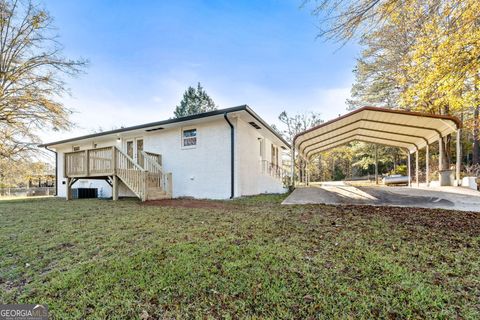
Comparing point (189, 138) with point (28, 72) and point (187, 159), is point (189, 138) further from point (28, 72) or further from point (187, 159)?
point (28, 72)

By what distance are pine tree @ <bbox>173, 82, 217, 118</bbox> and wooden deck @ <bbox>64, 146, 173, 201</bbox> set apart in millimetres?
21528

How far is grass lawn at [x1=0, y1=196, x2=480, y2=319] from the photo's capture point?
1951 mm

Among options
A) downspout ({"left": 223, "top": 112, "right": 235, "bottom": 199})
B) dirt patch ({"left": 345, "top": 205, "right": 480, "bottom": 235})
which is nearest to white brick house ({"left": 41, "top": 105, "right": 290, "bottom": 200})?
downspout ({"left": 223, "top": 112, "right": 235, "bottom": 199})

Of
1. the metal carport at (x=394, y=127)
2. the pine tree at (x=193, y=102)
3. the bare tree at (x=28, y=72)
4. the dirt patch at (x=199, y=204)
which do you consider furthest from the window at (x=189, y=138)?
the pine tree at (x=193, y=102)

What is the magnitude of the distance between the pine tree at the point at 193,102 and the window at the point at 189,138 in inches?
850

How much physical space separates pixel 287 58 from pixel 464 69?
24.4 feet

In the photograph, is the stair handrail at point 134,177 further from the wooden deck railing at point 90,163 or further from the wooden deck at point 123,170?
the wooden deck railing at point 90,163

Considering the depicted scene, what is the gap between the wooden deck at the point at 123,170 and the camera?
9.08 meters

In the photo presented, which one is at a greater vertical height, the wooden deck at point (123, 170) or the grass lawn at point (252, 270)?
the wooden deck at point (123, 170)

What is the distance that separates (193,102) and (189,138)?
22.6 m

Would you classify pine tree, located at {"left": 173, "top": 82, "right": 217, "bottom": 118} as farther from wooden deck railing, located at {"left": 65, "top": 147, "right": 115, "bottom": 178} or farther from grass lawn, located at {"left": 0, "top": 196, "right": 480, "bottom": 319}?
grass lawn, located at {"left": 0, "top": 196, "right": 480, "bottom": 319}

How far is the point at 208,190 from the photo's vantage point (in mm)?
9648

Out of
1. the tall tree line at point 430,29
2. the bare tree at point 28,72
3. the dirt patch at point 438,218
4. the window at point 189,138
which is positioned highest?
the bare tree at point 28,72

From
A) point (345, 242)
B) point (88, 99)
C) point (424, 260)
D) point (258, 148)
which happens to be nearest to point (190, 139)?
point (258, 148)
